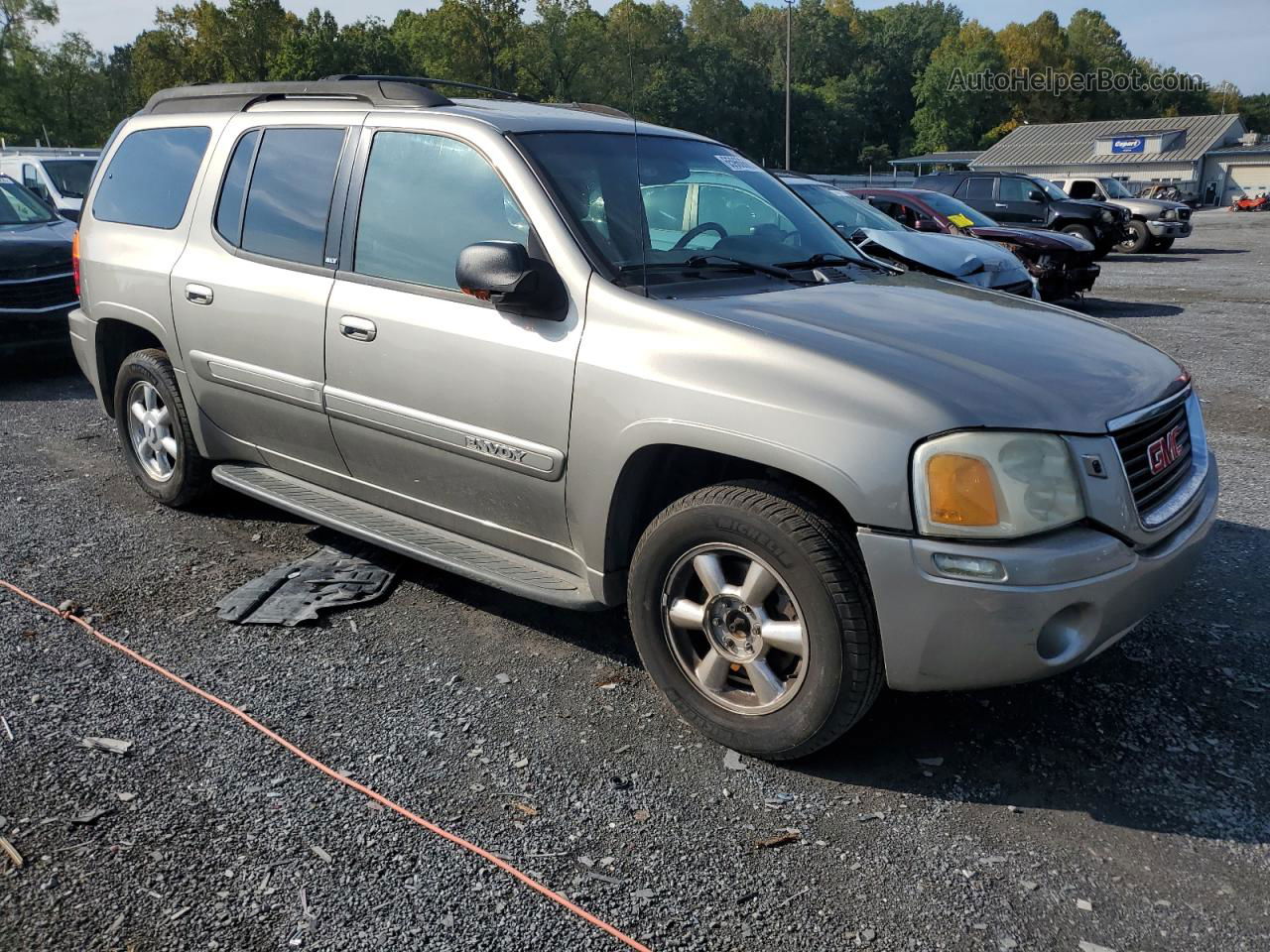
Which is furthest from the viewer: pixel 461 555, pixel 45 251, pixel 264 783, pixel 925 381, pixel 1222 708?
pixel 45 251

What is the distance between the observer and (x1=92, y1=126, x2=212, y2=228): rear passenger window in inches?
185

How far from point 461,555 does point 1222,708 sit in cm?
251

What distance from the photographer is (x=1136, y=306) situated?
13383 millimetres

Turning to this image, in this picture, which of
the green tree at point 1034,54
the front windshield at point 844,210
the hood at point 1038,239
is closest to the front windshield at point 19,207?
the front windshield at point 844,210

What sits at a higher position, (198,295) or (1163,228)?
(198,295)

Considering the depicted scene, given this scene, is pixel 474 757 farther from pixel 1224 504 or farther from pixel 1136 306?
pixel 1136 306

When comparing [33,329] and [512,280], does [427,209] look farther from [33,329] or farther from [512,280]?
[33,329]

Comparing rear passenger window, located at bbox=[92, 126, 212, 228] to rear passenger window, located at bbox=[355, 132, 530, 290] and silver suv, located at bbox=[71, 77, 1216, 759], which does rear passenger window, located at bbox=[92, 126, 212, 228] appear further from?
rear passenger window, located at bbox=[355, 132, 530, 290]

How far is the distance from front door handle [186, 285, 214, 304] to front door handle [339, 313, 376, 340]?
0.93 meters

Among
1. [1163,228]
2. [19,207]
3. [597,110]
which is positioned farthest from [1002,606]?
[1163,228]

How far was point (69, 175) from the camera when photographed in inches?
595

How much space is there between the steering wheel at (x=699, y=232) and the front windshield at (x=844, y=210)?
20.7ft

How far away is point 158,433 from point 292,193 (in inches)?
62.4

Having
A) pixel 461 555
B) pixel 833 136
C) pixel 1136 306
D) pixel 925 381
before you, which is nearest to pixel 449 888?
pixel 461 555
